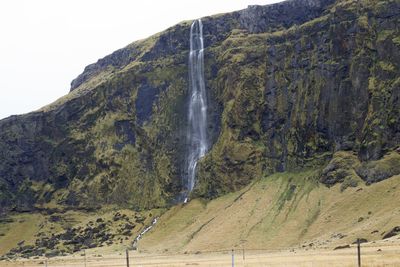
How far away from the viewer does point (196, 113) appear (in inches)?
7357

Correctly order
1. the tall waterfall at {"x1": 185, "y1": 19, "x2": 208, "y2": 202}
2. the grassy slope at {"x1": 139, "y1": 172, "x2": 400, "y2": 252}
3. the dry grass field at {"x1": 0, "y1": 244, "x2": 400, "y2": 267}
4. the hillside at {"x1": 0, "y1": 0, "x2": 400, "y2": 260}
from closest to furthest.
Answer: the dry grass field at {"x1": 0, "y1": 244, "x2": 400, "y2": 267} < the grassy slope at {"x1": 139, "y1": 172, "x2": 400, "y2": 252} < the hillside at {"x1": 0, "y1": 0, "x2": 400, "y2": 260} < the tall waterfall at {"x1": 185, "y1": 19, "x2": 208, "y2": 202}

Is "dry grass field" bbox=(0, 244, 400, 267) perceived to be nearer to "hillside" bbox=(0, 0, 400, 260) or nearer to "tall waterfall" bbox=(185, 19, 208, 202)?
"hillside" bbox=(0, 0, 400, 260)

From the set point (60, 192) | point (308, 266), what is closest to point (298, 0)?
point (60, 192)

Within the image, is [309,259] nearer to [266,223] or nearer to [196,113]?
[266,223]

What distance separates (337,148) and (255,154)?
24.1m

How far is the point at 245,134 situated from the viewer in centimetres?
17338

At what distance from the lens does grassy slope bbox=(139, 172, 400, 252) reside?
118m

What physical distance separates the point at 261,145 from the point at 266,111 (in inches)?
392

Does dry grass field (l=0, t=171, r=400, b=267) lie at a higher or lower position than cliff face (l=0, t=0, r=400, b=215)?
lower

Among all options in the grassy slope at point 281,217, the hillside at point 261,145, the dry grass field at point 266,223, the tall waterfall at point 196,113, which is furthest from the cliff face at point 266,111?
the dry grass field at point 266,223

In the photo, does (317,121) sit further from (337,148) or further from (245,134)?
(245,134)

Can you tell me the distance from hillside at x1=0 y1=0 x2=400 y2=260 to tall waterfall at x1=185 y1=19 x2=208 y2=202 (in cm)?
185

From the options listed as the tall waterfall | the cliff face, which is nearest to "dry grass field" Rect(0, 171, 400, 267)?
the cliff face

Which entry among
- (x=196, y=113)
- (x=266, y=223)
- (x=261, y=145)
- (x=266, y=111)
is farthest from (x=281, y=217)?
(x=196, y=113)
